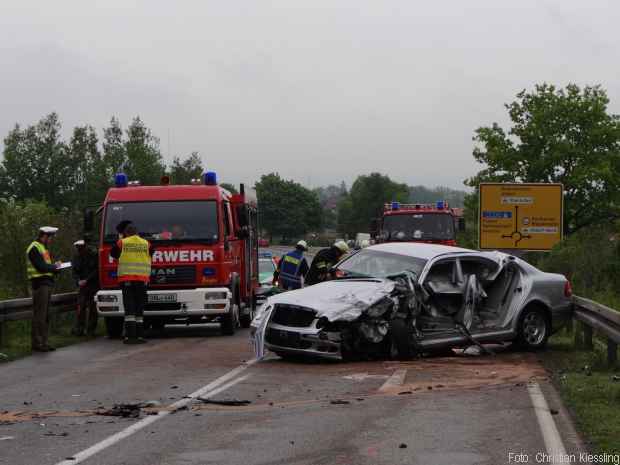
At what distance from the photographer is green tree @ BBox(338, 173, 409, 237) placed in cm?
17862

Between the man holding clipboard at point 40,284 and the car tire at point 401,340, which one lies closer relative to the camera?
the car tire at point 401,340

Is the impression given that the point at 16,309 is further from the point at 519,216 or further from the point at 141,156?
the point at 141,156

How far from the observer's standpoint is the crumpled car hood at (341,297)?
41.8ft

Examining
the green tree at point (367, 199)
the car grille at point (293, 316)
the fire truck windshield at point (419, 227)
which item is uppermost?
the green tree at point (367, 199)

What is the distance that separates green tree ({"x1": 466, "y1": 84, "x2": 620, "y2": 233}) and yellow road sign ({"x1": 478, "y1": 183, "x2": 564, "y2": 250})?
3257cm

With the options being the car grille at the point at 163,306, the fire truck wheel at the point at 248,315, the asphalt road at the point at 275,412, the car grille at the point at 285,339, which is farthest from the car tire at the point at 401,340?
the fire truck wheel at the point at 248,315

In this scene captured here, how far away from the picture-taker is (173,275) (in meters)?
17.7

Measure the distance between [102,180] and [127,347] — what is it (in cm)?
6173

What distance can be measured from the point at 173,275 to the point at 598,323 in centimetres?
742

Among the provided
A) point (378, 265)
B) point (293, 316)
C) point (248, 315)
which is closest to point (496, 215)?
point (248, 315)

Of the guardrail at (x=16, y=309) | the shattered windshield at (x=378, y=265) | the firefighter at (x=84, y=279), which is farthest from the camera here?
the firefighter at (x=84, y=279)

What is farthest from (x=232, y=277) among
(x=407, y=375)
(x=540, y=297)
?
(x=407, y=375)

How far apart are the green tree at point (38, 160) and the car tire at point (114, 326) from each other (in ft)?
291

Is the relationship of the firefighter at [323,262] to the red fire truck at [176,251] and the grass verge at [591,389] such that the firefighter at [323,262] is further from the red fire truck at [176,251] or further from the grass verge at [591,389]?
the grass verge at [591,389]
